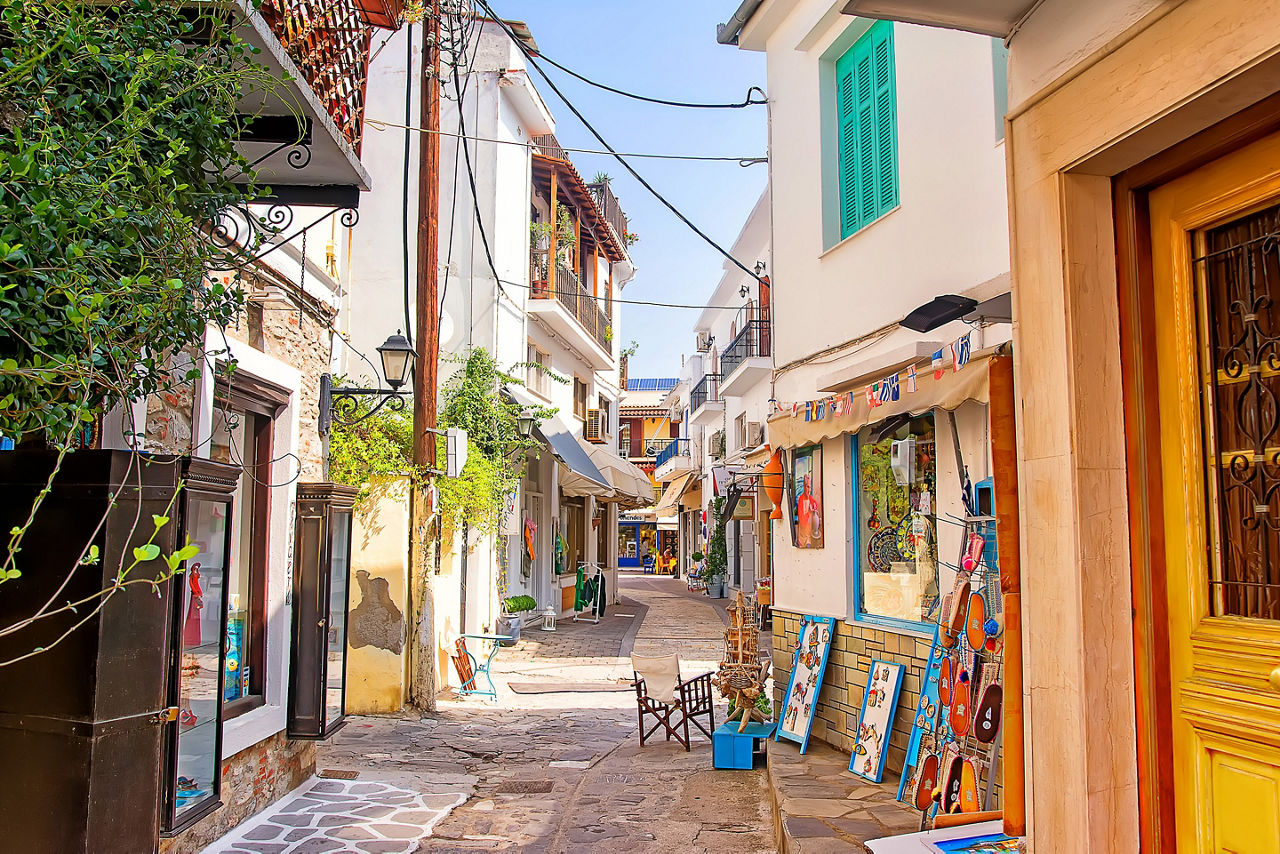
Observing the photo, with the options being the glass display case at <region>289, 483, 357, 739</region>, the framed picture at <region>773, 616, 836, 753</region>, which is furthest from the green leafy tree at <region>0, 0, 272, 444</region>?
the framed picture at <region>773, 616, 836, 753</region>

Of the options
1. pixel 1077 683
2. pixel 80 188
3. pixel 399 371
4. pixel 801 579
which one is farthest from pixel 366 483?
pixel 1077 683

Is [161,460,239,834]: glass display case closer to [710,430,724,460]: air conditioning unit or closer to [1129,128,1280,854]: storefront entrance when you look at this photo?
[1129,128,1280,854]: storefront entrance

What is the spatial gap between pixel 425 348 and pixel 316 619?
145 inches

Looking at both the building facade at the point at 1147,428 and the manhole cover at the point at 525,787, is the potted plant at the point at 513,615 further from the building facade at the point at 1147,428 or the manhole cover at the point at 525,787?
the building facade at the point at 1147,428

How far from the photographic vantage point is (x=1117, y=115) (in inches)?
105

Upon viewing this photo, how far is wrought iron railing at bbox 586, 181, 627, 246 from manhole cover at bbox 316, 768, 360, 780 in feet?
54.5

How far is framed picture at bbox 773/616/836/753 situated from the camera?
7.43m

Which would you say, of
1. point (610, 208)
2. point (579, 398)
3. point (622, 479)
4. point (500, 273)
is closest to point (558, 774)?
point (500, 273)

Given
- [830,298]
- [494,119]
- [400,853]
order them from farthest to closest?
[494,119]
[830,298]
[400,853]

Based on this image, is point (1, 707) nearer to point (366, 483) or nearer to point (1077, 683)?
point (1077, 683)

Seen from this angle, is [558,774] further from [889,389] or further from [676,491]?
[676,491]

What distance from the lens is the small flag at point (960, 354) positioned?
551 cm

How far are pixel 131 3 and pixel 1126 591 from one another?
389 cm

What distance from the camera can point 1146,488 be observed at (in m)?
2.80
